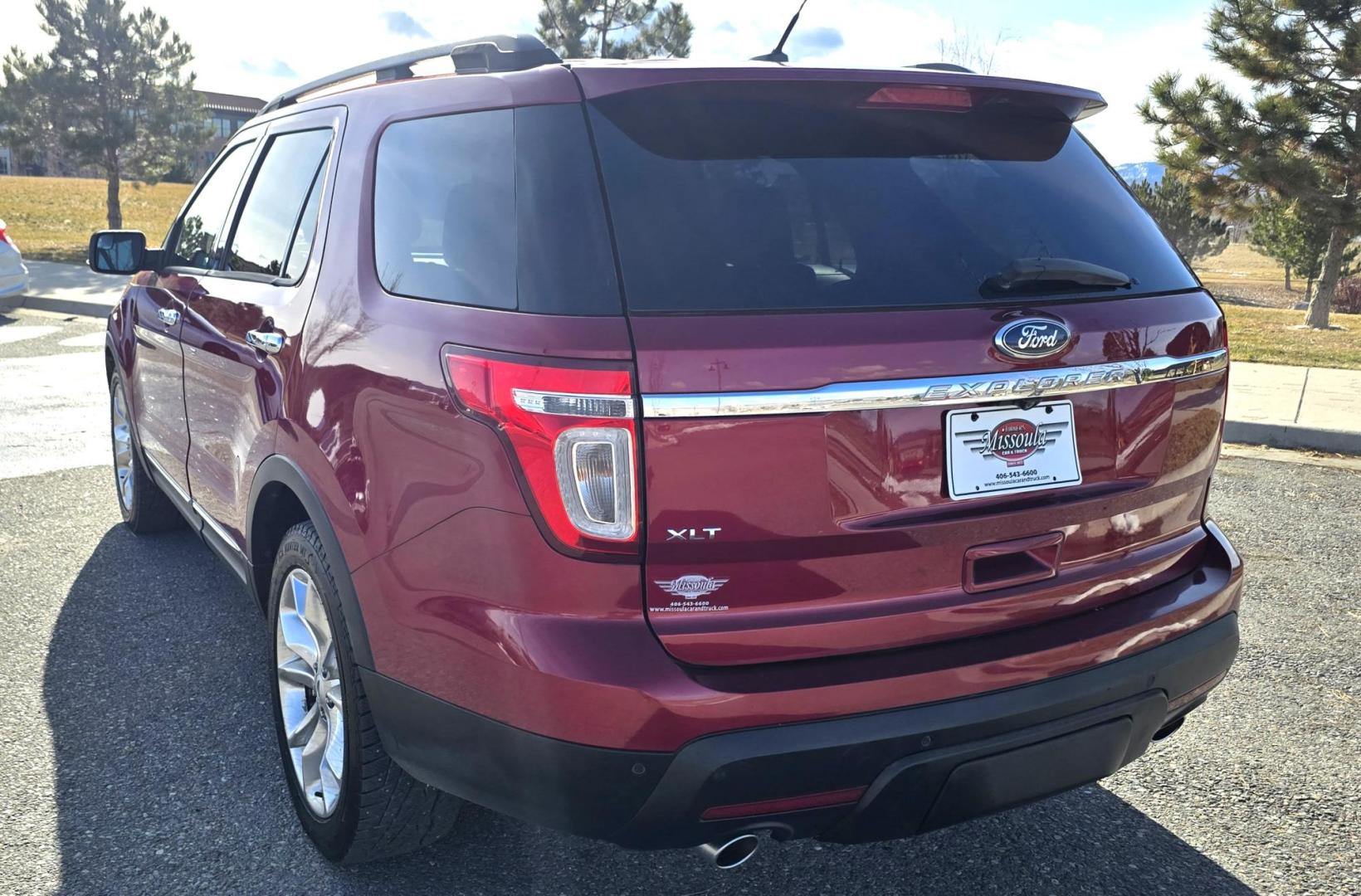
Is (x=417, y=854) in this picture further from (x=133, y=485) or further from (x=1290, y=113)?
(x=1290, y=113)

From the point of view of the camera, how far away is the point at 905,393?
6.37ft

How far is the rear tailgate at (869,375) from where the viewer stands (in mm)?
1883

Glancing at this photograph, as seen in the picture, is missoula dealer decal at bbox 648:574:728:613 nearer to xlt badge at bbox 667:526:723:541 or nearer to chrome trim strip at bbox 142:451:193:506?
xlt badge at bbox 667:526:723:541

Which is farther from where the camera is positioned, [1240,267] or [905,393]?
[1240,267]

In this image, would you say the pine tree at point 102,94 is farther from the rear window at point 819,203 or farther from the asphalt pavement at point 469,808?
the rear window at point 819,203

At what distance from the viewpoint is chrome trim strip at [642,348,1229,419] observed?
6.06ft

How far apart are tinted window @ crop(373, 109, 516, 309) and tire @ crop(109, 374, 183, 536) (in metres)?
2.74

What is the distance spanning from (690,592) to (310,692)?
1253 mm

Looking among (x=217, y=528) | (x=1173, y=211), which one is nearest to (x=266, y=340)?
(x=217, y=528)

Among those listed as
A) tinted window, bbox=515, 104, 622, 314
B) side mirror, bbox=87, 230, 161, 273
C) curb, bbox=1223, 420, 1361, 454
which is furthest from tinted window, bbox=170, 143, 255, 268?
curb, bbox=1223, 420, 1361, 454

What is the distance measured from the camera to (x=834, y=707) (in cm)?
193

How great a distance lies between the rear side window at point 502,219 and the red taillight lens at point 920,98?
0.60 m

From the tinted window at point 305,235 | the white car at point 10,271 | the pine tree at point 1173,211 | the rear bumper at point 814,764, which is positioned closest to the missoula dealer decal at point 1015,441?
the rear bumper at point 814,764

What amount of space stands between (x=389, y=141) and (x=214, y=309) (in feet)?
3.57
